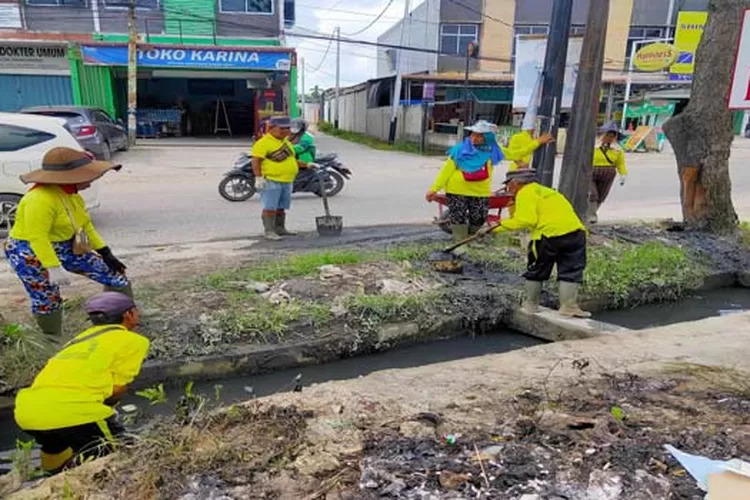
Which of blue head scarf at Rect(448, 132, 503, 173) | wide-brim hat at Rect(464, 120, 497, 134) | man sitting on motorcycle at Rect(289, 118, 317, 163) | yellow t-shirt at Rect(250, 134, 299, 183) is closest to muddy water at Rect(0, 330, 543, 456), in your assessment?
blue head scarf at Rect(448, 132, 503, 173)

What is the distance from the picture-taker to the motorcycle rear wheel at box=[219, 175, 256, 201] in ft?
32.7

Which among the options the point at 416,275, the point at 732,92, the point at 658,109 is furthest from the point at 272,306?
the point at 658,109

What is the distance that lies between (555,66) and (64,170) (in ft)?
16.6

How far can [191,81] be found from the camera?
1021 inches

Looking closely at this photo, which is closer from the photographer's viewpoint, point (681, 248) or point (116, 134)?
point (681, 248)

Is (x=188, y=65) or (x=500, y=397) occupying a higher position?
(x=188, y=65)

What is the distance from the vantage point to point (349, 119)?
135 ft

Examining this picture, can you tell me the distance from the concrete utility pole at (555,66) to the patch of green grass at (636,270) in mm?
1514

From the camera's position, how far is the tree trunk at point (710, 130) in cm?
700

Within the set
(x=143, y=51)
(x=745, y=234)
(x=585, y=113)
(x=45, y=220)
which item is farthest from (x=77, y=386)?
(x=143, y=51)

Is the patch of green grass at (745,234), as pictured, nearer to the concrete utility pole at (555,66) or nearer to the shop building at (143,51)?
the concrete utility pole at (555,66)

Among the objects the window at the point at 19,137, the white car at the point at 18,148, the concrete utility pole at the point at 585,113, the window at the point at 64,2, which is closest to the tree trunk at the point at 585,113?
the concrete utility pole at the point at 585,113

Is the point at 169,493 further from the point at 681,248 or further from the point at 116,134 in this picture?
the point at 116,134

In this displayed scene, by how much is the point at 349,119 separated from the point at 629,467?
4002cm
